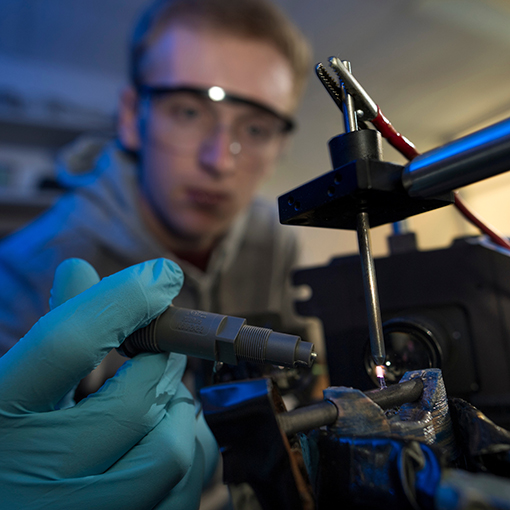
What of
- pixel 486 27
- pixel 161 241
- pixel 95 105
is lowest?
pixel 161 241

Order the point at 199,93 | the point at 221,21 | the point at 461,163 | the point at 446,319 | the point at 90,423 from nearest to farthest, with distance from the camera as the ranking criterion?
the point at 461,163
the point at 90,423
the point at 446,319
the point at 199,93
the point at 221,21

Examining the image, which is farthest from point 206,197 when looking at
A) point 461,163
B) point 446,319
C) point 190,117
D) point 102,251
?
point 461,163

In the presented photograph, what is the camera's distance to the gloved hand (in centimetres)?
39

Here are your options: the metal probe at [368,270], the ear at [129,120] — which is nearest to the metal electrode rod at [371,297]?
the metal probe at [368,270]

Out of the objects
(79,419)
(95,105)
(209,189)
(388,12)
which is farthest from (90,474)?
(95,105)

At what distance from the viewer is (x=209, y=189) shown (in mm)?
1312

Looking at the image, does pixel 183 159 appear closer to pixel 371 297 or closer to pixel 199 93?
pixel 199 93

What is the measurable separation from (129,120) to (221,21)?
1.77 feet

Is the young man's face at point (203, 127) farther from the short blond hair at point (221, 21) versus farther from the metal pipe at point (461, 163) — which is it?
the metal pipe at point (461, 163)

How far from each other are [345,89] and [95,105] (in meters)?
2.49

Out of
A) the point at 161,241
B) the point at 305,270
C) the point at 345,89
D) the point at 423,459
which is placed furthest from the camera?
the point at 161,241

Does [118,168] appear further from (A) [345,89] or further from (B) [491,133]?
(B) [491,133]

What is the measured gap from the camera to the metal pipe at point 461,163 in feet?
0.89

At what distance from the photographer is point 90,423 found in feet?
1.34
